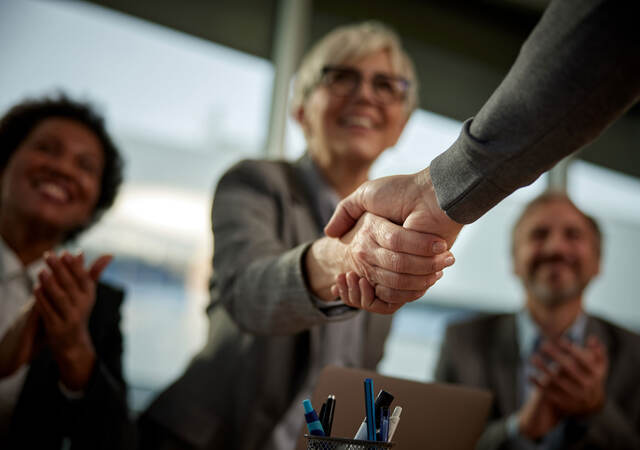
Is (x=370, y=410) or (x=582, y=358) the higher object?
(x=370, y=410)

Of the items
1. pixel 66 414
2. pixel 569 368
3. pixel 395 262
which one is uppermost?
pixel 395 262

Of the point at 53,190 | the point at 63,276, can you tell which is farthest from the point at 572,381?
the point at 53,190

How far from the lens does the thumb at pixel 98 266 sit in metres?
1.00

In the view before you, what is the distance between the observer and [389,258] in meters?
0.56

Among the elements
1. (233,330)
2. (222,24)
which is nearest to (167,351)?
(233,330)

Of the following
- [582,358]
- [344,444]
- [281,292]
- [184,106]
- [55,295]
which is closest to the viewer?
[344,444]

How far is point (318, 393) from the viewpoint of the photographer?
614 mm

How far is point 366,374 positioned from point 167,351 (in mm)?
1703

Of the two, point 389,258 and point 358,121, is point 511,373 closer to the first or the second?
point 358,121

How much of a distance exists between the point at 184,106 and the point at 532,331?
1.61 metres

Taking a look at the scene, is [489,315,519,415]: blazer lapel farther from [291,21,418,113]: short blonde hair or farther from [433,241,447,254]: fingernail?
[433,241,447,254]: fingernail

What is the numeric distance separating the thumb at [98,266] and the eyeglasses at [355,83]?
58cm

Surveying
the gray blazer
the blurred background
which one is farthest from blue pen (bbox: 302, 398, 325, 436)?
the blurred background

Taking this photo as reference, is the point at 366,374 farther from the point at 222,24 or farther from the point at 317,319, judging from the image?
the point at 222,24
